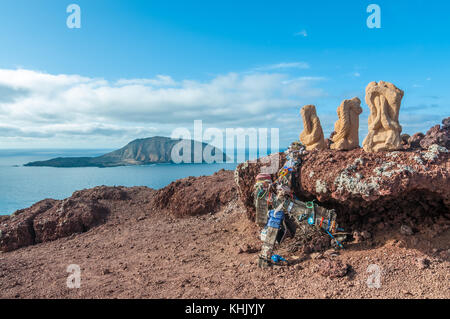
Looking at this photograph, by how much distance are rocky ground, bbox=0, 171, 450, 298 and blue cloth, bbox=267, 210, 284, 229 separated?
0.89 m

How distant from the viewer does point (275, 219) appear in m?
7.36

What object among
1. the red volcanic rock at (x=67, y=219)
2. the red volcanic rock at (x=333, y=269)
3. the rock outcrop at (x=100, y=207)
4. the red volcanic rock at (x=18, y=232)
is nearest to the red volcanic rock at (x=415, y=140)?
the red volcanic rock at (x=333, y=269)

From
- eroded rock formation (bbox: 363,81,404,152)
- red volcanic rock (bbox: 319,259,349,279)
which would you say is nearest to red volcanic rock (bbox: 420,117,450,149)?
eroded rock formation (bbox: 363,81,404,152)

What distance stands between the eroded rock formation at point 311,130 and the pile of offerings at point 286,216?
1405 mm

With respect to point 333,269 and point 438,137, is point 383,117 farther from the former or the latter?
point 333,269

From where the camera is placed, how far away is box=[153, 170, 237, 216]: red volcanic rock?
13.4 meters

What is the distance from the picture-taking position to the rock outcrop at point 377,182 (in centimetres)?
642

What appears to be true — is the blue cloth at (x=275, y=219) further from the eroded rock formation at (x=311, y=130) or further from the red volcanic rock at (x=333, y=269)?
the eroded rock formation at (x=311, y=130)

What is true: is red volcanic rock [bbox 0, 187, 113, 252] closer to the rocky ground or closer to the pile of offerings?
the rocky ground

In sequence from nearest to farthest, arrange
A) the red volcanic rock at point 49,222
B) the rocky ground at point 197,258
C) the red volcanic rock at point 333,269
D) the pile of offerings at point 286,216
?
the rocky ground at point 197,258
the red volcanic rock at point 333,269
the pile of offerings at point 286,216
the red volcanic rock at point 49,222

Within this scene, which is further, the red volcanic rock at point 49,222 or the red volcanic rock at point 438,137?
the red volcanic rock at point 49,222

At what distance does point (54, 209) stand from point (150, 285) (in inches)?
371

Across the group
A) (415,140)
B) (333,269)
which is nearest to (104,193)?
(333,269)

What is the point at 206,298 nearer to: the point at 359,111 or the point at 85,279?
the point at 85,279
